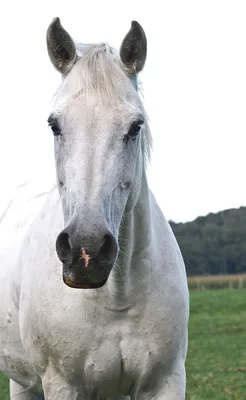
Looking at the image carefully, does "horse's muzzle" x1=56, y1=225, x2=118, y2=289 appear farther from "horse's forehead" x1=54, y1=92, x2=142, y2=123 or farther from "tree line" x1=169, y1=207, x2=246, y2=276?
"tree line" x1=169, y1=207, x2=246, y2=276

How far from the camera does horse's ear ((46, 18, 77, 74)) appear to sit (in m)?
3.84

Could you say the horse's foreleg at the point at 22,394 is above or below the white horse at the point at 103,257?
below

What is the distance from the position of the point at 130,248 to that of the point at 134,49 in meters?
1.06

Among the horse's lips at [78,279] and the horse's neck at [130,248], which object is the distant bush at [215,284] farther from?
the horse's lips at [78,279]

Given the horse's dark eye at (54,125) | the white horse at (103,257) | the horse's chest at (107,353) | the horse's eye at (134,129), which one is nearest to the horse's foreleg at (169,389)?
the white horse at (103,257)

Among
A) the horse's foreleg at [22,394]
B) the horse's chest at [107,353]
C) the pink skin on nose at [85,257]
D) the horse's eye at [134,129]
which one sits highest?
the horse's eye at [134,129]

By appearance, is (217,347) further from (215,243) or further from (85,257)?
(215,243)

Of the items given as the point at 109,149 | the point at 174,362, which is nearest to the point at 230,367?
the point at 174,362

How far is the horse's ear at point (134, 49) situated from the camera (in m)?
3.82

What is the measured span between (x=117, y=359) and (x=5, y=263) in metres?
1.84

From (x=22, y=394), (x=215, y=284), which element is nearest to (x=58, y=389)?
(x=22, y=394)

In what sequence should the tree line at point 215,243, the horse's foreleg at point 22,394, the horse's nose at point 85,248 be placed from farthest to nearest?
the tree line at point 215,243 < the horse's foreleg at point 22,394 < the horse's nose at point 85,248

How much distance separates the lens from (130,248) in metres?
4.09

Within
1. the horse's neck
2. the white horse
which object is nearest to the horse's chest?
the white horse
